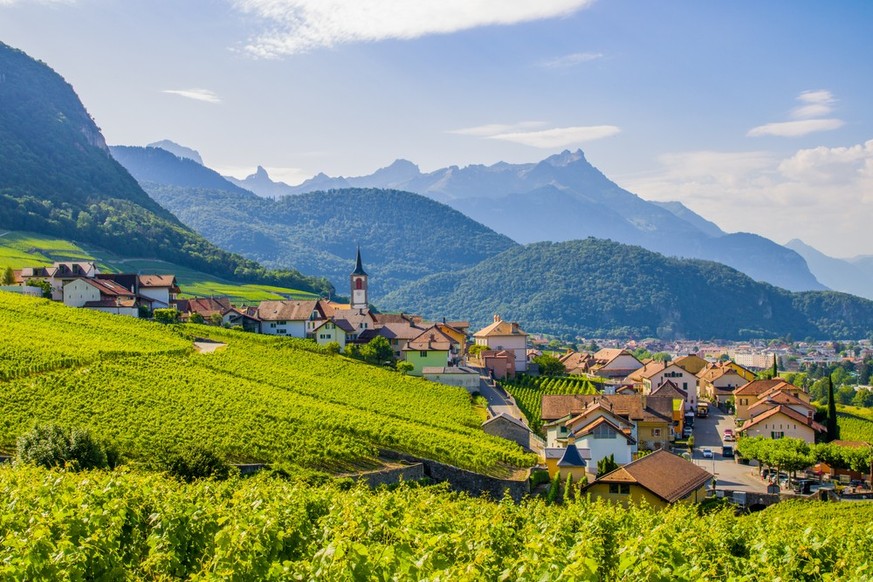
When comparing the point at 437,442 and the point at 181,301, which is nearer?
the point at 437,442

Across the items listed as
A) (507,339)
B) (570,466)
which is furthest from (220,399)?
(507,339)

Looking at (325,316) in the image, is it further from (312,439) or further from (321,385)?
(312,439)

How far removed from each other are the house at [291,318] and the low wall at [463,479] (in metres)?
34.5

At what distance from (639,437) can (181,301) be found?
151 feet

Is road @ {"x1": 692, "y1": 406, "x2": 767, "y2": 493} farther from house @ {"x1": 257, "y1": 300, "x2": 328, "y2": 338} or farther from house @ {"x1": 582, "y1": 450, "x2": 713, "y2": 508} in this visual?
house @ {"x1": 257, "y1": 300, "x2": 328, "y2": 338}

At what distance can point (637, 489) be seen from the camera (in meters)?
34.2

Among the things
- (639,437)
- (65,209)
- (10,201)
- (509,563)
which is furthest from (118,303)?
(65,209)

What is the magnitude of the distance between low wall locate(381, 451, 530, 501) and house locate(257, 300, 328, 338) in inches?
1359

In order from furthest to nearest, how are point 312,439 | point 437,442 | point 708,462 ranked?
point 708,462, point 437,442, point 312,439

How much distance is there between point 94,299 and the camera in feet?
214

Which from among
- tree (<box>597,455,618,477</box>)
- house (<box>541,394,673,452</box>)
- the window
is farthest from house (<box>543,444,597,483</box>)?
house (<box>541,394,673,452</box>)

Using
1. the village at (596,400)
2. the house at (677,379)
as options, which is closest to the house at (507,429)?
the village at (596,400)

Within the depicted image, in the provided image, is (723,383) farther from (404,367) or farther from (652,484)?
(652,484)

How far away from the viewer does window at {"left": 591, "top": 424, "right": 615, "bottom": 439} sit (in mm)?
45406
